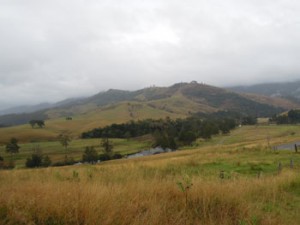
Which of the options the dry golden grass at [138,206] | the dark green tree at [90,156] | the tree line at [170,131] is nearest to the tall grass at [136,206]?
the dry golden grass at [138,206]

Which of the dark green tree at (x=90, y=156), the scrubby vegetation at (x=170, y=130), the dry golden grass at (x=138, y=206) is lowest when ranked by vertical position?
the dark green tree at (x=90, y=156)

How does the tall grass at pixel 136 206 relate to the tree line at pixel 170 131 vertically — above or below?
above

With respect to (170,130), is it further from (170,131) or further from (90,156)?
(90,156)

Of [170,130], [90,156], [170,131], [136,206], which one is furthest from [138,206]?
[170,130]

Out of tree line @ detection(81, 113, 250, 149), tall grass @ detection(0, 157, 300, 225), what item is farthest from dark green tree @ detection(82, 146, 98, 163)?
tall grass @ detection(0, 157, 300, 225)

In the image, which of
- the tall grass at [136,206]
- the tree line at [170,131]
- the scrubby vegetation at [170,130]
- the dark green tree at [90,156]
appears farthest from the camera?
the scrubby vegetation at [170,130]

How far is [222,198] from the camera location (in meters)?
6.76

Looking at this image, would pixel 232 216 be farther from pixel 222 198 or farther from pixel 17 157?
pixel 17 157

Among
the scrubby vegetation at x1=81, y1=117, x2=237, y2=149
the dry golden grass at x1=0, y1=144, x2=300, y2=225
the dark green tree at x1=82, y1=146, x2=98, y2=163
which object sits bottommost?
the dark green tree at x1=82, y1=146, x2=98, y2=163

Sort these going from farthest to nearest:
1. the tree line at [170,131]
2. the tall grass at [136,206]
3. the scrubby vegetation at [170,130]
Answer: the scrubby vegetation at [170,130] → the tree line at [170,131] → the tall grass at [136,206]

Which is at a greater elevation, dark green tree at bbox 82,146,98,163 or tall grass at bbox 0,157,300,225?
tall grass at bbox 0,157,300,225

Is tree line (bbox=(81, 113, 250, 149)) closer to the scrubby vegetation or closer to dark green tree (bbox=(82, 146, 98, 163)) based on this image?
the scrubby vegetation

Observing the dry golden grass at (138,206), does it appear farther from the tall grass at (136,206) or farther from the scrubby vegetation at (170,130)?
the scrubby vegetation at (170,130)

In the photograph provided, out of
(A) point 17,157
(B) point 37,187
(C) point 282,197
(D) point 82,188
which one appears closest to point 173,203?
(D) point 82,188
